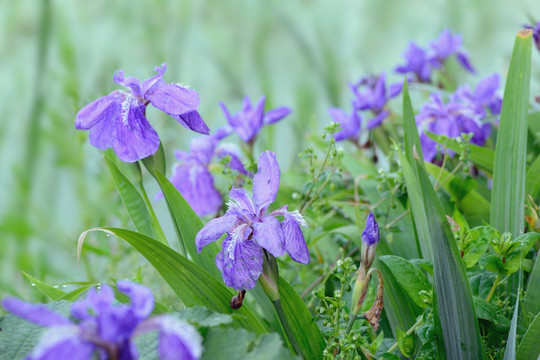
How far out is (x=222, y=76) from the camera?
221 cm

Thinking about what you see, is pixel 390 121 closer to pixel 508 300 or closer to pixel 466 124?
pixel 466 124

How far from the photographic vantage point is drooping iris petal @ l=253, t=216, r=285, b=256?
1.70ft

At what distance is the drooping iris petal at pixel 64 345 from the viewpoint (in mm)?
325

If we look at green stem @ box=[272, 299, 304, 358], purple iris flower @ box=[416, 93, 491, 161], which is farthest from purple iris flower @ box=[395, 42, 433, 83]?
green stem @ box=[272, 299, 304, 358]

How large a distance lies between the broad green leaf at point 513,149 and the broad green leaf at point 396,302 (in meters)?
0.16

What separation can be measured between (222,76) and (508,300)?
1.67 meters

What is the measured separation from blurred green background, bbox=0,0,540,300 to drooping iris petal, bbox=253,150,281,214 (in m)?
1.34

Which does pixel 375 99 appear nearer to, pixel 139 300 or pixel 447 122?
pixel 447 122

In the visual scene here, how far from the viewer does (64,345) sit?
0.33m

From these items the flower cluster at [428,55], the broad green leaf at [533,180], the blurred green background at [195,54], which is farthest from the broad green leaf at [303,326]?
the blurred green background at [195,54]

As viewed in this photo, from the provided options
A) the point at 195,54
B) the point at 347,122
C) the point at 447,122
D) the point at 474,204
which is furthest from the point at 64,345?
the point at 195,54

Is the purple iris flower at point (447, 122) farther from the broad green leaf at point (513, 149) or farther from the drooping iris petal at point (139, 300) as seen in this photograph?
the drooping iris petal at point (139, 300)

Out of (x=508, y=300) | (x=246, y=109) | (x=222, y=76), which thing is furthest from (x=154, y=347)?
(x=222, y=76)

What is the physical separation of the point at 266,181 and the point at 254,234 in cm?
6
